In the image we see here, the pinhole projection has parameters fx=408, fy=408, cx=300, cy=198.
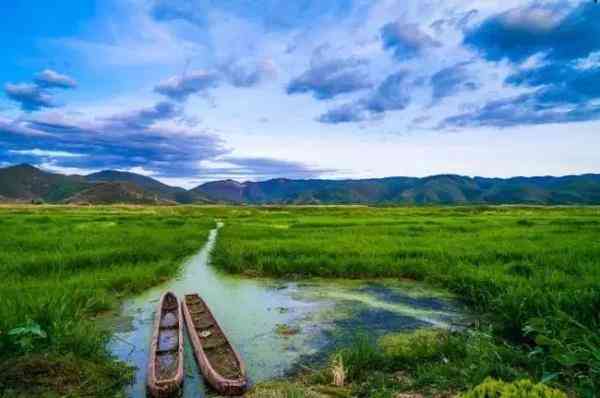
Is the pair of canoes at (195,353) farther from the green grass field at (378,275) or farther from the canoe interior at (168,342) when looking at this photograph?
the green grass field at (378,275)

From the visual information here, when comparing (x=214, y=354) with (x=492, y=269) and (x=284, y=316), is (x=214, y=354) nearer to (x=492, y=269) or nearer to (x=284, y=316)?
(x=284, y=316)

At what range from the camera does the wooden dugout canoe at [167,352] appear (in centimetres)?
496

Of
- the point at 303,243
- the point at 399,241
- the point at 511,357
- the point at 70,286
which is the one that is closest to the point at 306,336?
the point at 511,357

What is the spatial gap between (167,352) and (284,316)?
9.75ft

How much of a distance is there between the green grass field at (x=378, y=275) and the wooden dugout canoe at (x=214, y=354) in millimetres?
752

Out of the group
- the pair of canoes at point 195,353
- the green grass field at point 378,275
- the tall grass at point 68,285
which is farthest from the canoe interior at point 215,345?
the tall grass at point 68,285

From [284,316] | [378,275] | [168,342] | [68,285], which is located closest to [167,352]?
[168,342]

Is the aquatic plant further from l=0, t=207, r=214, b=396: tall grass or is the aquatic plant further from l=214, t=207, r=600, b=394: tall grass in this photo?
l=0, t=207, r=214, b=396: tall grass

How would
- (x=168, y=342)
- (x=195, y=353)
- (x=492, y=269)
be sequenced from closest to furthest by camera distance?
(x=195, y=353)
(x=168, y=342)
(x=492, y=269)

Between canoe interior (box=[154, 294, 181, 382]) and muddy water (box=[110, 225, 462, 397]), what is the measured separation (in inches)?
9.0

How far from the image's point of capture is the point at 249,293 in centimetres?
1113

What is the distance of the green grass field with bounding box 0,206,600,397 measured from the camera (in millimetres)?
5008

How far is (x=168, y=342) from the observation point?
7.01 meters

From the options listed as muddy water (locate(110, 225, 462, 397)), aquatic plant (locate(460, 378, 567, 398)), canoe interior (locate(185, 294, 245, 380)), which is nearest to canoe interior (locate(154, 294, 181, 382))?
muddy water (locate(110, 225, 462, 397))
